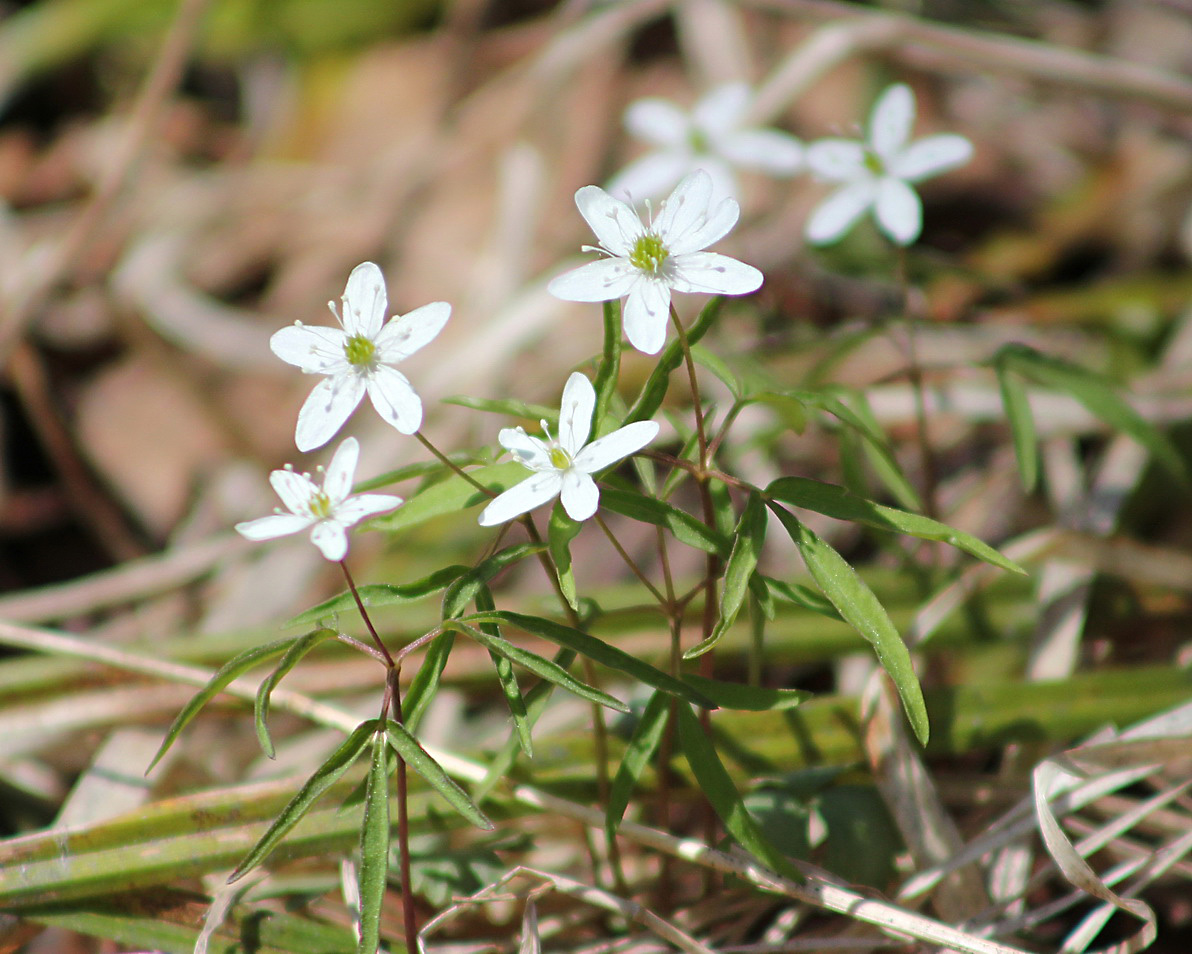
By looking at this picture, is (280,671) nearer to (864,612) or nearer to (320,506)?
(320,506)

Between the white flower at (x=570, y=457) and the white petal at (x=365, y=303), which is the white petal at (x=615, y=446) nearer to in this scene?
the white flower at (x=570, y=457)

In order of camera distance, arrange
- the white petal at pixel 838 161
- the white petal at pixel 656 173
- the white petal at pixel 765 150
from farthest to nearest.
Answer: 1. the white petal at pixel 656 173
2. the white petal at pixel 765 150
3. the white petal at pixel 838 161

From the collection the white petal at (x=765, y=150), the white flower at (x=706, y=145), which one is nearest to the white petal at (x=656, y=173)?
the white flower at (x=706, y=145)

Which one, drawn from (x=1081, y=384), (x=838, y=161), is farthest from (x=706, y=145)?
(x=1081, y=384)

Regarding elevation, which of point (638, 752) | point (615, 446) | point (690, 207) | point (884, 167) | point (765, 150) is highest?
point (765, 150)

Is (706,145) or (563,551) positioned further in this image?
(706,145)

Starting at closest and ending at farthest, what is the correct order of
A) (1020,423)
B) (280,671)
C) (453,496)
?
(280,671) < (453,496) < (1020,423)
